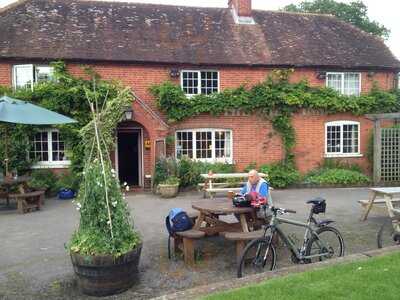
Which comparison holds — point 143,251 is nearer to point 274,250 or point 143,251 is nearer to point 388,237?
point 274,250

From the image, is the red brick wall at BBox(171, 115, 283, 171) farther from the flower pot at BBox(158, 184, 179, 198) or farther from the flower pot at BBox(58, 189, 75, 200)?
the flower pot at BBox(58, 189, 75, 200)

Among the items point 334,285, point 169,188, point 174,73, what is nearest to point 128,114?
point 174,73

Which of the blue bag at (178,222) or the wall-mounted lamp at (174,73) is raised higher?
the wall-mounted lamp at (174,73)

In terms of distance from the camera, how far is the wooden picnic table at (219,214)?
22.6 feet

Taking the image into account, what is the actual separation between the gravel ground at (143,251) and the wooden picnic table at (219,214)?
1.55ft

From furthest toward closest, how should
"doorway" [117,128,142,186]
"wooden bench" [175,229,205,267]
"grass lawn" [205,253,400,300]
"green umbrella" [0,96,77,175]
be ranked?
"doorway" [117,128,142,186], "green umbrella" [0,96,77,175], "wooden bench" [175,229,205,267], "grass lawn" [205,253,400,300]

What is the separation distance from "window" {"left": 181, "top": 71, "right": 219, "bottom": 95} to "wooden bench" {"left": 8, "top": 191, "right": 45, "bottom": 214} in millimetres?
7466

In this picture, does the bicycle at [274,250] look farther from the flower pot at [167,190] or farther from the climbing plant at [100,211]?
the flower pot at [167,190]

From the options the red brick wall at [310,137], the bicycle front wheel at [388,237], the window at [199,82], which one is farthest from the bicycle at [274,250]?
the red brick wall at [310,137]

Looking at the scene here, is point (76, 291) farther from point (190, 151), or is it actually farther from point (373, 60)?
point (373, 60)

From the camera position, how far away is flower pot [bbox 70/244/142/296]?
5535mm

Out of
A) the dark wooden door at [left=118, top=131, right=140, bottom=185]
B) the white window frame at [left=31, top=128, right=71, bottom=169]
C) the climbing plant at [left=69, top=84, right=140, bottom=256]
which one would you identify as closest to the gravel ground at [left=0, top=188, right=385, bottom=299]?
the climbing plant at [left=69, top=84, right=140, bottom=256]

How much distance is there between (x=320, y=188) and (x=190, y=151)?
539cm

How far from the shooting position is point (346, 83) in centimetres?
1852
